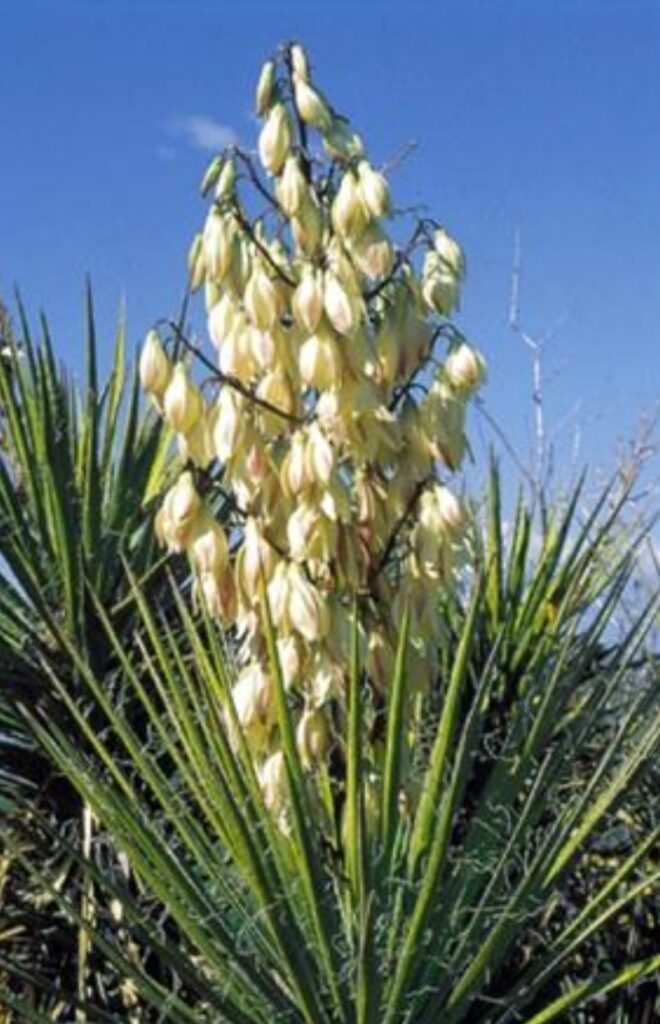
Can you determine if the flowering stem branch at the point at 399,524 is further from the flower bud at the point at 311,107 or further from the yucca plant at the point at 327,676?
the flower bud at the point at 311,107

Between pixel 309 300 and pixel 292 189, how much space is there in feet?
0.54

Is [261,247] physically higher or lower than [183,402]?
higher

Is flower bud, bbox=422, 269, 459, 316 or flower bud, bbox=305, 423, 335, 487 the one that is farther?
flower bud, bbox=422, 269, 459, 316

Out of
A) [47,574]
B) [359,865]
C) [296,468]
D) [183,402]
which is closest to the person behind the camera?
[359,865]

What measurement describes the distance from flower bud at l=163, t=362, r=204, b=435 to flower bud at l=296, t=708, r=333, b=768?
0.40 metres

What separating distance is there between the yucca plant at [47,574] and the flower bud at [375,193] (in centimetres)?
101

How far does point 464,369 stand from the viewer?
2271 mm

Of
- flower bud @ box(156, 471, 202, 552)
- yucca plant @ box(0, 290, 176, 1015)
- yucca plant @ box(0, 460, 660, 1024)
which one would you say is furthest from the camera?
yucca plant @ box(0, 290, 176, 1015)

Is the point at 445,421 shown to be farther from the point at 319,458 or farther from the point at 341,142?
the point at 341,142

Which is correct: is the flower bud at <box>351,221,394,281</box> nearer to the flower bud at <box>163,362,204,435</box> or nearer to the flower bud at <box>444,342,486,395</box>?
the flower bud at <box>444,342,486,395</box>

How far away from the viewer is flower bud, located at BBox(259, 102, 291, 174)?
229cm

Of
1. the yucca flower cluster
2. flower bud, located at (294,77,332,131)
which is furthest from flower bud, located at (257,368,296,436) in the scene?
flower bud, located at (294,77,332,131)

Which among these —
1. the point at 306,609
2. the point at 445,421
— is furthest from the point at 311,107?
the point at 306,609

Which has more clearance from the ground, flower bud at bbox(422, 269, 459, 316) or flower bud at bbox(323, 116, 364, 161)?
flower bud at bbox(323, 116, 364, 161)
